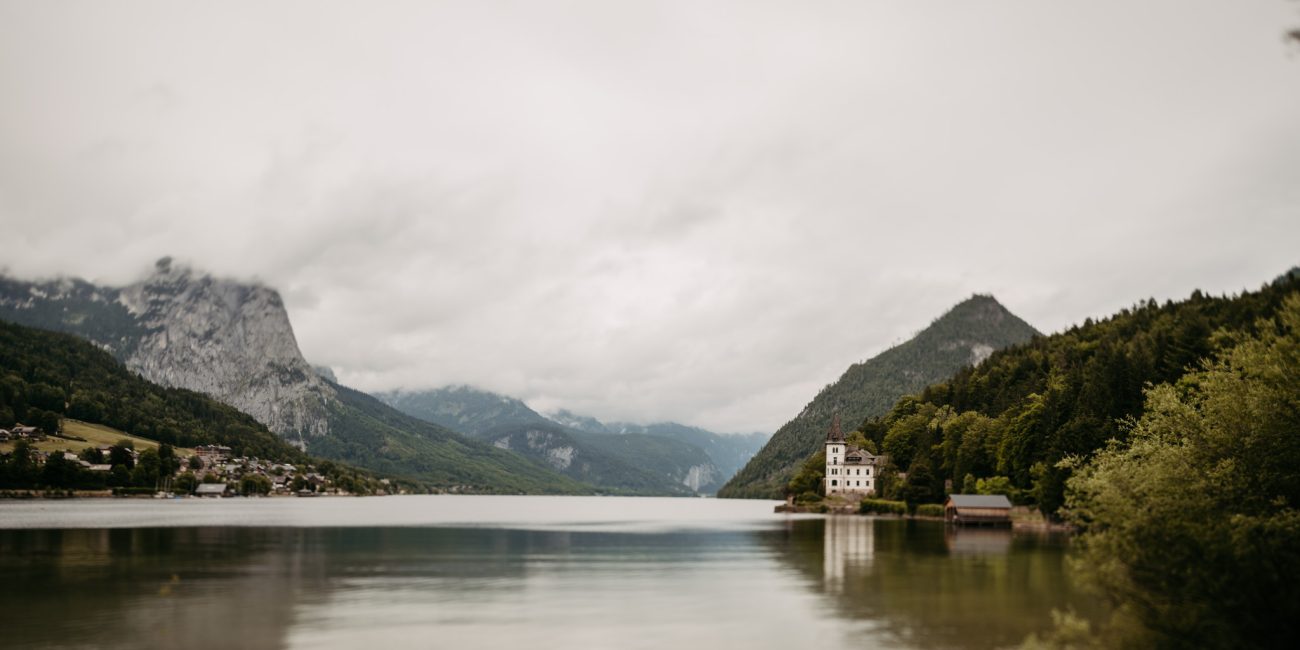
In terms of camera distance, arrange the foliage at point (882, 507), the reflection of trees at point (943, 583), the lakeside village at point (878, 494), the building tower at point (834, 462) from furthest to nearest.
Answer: the building tower at point (834, 462)
the foliage at point (882, 507)
the lakeside village at point (878, 494)
the reflection of trees at point (943, 583)

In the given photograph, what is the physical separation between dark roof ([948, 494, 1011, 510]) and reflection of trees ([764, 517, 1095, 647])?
23853 millimetres

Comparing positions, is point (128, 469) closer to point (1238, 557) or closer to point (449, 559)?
point (449, 559)

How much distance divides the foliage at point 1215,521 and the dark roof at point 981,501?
62.1m

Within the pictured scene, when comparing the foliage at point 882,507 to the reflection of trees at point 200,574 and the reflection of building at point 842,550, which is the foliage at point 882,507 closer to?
the reflection of building at point 842,550

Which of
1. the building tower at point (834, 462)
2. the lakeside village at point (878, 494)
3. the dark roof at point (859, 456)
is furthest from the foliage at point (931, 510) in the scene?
the building tower at point (834, 462)

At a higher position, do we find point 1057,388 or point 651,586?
point 1057,388

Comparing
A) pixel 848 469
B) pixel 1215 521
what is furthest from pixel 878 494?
pixel 1215 521

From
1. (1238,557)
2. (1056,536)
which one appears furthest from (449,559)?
(1056,536)

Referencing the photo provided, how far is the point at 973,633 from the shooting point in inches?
1244

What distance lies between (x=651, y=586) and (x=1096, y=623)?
22961 mm

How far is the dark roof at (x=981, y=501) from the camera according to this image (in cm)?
10731

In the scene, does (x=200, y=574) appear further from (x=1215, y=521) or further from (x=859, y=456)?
(x=859, y=456)

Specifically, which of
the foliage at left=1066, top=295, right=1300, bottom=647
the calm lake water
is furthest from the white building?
the foliage at left=1066, top=295, right=1300, bottom=647

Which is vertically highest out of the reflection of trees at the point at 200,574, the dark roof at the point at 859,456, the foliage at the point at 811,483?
the reflection of trees at the point at 200,574
